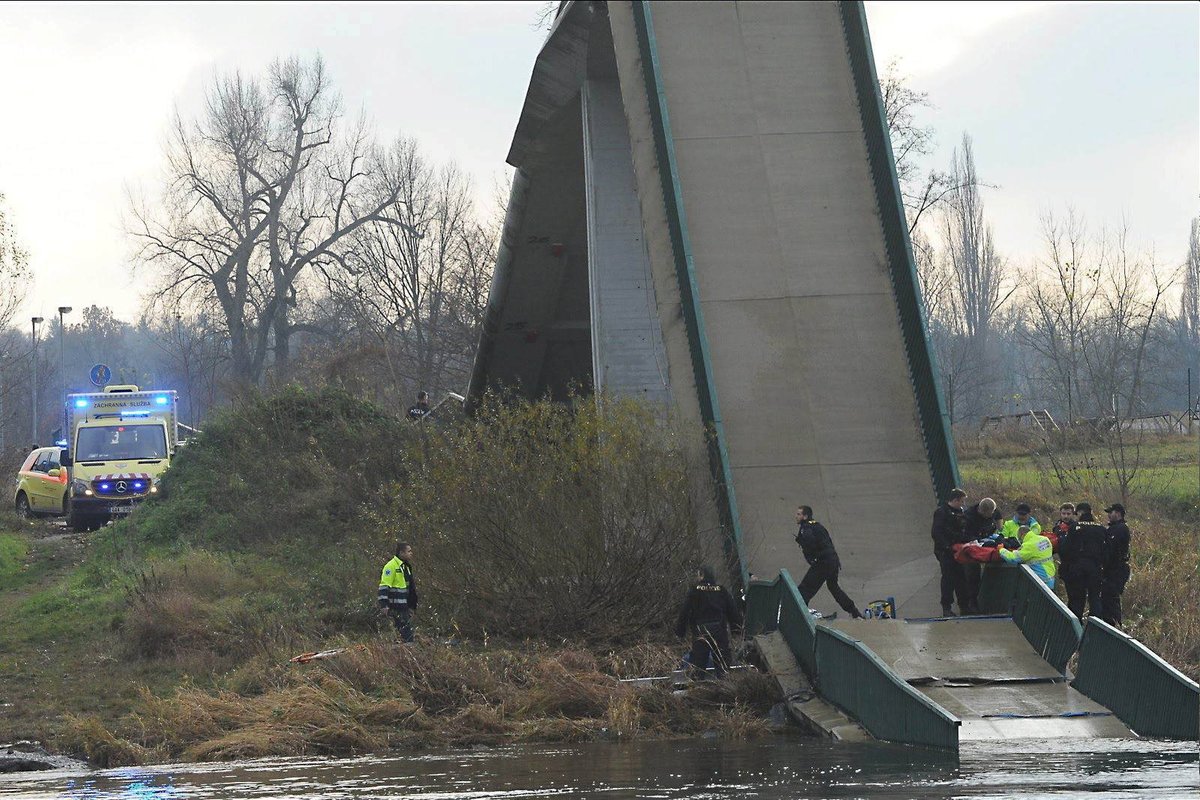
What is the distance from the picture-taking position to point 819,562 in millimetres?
18438

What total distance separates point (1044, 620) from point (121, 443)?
25.1m

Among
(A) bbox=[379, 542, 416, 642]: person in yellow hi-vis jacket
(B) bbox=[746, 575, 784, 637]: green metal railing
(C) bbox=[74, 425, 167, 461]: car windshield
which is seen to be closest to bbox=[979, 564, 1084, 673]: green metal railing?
(B) bbox=[746, 575, 784, 637]: green metal railing

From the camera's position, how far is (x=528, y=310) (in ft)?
116

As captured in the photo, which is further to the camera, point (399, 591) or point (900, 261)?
point (900, 261)

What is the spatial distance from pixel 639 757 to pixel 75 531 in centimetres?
2507

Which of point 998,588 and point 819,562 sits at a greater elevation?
point 819,562

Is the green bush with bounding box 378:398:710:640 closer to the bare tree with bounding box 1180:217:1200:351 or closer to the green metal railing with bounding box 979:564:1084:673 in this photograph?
the green metal railing with bounding box 979:564:1084:673

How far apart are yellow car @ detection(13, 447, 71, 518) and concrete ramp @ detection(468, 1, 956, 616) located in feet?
57.6

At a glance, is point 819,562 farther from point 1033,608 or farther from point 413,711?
point 413,711

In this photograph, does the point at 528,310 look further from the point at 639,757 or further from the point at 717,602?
the point at 639,757

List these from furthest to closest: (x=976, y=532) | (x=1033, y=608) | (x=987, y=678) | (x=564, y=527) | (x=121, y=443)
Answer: (x=121, y=443) < (x=564, y=527) < (x=976, y=532) < (x=1033, y=608) < (x=987, y=678)

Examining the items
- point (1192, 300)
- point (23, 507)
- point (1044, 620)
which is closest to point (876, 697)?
point (1044, 620)

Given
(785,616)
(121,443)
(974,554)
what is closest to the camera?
(785,616)

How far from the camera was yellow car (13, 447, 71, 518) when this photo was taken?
1500 inches
